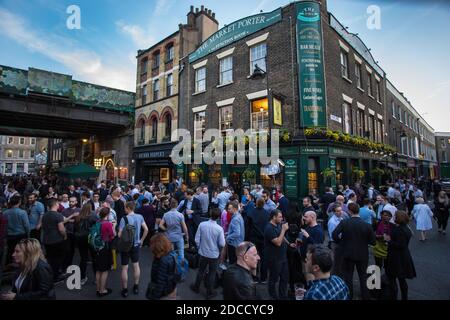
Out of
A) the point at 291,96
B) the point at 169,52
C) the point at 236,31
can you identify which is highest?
the point at 169,52

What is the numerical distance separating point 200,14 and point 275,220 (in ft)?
63.9

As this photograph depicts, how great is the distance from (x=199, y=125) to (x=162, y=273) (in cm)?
1403

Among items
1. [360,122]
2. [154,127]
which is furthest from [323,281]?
[154,127]

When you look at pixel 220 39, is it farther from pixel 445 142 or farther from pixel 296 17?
pixel 445 142

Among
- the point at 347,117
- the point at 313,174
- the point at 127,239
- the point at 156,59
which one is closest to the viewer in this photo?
the point at 127,239

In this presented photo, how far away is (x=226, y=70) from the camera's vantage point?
15.2 metres

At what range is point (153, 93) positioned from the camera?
2053 centimetres

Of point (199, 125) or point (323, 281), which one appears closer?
point (323, 281)

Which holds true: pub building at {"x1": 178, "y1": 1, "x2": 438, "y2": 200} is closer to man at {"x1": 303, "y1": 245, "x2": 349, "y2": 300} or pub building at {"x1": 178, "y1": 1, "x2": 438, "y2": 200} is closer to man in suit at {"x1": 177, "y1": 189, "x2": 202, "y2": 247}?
man in suit at {"x1": 177, "y1": 189, "x2": 202, "y2": 247}

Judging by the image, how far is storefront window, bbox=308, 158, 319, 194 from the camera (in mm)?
11633

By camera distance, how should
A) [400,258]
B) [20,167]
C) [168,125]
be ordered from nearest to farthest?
[400,258] → [168,125] → [20,167]

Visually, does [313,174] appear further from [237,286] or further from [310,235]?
[237,286]

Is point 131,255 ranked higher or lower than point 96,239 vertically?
lower

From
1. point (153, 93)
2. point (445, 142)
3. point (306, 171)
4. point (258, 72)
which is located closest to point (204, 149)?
point (258, 72)
